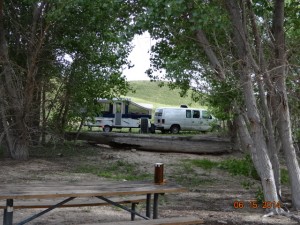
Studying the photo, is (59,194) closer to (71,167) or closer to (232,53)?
(232,53)

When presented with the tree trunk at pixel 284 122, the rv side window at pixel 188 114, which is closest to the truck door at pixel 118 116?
the rv side window at pixel 188 114

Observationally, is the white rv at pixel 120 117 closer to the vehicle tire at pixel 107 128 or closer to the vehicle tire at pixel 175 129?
the vehicle tire at pixel 107 128

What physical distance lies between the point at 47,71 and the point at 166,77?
3.99m

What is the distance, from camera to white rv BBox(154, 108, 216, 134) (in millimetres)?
33062

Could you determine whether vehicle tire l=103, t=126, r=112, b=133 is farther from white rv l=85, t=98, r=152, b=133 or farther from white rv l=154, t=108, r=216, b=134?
white rv l=154, t=108, r=216, b=134

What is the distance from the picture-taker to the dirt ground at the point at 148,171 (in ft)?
21.4

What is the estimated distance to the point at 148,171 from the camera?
1207 cm

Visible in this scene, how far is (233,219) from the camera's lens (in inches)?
258

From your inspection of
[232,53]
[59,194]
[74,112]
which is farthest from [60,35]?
[59,194]

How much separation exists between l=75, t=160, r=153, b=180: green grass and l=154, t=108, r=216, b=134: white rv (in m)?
19.6

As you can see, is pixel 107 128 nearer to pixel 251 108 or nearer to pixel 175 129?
pixel 175 129

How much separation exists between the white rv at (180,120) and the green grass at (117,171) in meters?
19.6

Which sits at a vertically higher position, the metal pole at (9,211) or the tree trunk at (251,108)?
the tree trunk at (251,108)

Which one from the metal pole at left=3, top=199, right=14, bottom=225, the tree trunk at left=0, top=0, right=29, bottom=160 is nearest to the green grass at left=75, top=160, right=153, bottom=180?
the tree trunk at left=0, top=0, right=29, bottom=160
